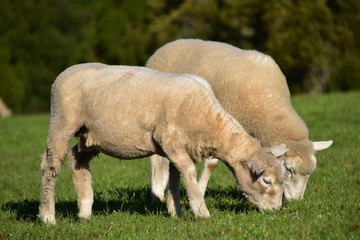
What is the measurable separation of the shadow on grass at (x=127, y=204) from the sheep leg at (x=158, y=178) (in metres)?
0.14

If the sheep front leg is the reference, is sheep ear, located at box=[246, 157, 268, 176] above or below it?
above

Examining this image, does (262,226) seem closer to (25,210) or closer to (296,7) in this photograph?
(25,210)

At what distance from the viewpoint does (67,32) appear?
2215 inches

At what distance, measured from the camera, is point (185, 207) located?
8.35 meters

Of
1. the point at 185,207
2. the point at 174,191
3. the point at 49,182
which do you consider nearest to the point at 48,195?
the point at 49,182

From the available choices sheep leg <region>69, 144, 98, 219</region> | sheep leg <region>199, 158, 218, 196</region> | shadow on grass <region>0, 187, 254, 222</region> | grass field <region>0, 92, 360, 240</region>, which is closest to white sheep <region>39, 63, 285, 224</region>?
sheep leg <region>69, 144, 98, 219</region>

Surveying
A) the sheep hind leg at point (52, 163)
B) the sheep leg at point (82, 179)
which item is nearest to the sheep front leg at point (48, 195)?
the sheep hind leg at point (52, 163)

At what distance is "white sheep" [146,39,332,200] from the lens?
8.57 metres

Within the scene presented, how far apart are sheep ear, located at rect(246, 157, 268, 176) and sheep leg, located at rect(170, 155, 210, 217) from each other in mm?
585

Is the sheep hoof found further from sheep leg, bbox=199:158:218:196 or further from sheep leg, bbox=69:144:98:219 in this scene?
sheep leg, bbox=199:158:218:196

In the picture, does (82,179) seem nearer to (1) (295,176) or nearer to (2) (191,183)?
(2) (191,183)

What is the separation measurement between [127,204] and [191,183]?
1968 mm

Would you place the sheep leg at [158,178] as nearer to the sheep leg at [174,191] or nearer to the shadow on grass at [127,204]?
the shadow on grass at [127,204]

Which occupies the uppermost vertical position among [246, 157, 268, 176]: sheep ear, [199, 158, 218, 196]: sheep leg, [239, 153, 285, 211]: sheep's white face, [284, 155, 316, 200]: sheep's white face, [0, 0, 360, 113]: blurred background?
[246, 157, 268, 176]: sheep ear
